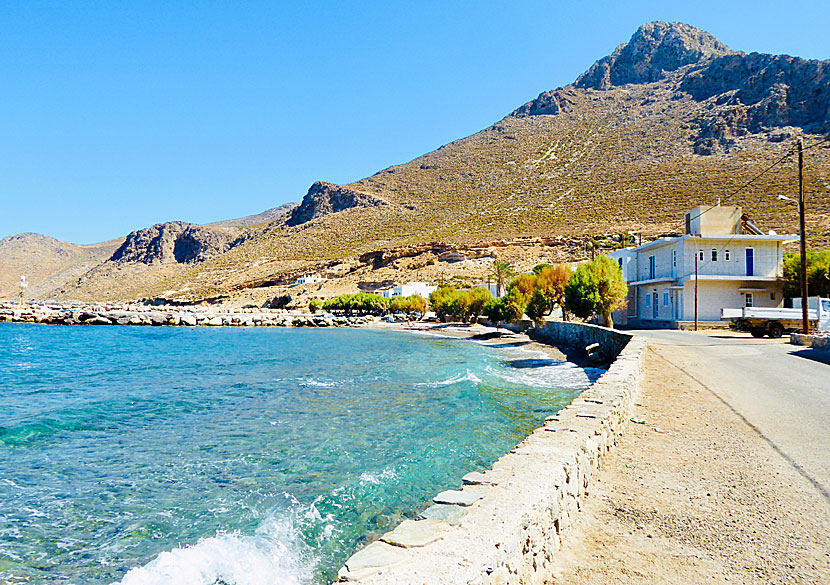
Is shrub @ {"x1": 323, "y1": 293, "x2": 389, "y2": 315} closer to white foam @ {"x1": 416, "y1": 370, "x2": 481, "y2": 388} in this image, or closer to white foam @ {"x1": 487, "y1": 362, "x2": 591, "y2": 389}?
white foam @ {"x1": 487, "y1": 362, "x2": 591, "y2": 389}

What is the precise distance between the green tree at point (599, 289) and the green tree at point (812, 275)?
14000 millimetres

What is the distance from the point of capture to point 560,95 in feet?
423

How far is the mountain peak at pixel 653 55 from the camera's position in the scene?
140875mm

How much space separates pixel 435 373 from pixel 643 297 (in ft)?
90.9

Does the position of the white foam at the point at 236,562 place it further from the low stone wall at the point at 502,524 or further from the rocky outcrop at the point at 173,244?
the rocky outcrop at the point at 173,244

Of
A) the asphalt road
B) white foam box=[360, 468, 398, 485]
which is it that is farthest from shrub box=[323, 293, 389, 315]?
white foam box=[360, 468, 398, 485]

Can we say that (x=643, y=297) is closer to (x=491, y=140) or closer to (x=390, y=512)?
(x=390, y=512)

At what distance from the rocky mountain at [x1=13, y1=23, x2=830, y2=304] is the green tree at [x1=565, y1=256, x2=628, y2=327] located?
29.2 metres

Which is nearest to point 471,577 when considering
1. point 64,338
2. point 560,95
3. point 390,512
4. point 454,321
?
point 390,512

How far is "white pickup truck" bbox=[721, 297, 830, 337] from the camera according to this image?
25.5 meters

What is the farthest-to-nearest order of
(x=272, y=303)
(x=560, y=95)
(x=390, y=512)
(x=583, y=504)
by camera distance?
(x=560, y=95), (x=272, y=303), (x=390, y=512), (x=583, y=504)

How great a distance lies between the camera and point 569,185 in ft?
274

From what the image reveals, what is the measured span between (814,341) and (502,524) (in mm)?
20217

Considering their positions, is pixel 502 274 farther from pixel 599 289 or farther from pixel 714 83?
pixel 714 83
